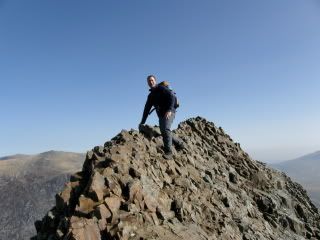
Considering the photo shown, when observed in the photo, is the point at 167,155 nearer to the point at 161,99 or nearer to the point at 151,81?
the point at 161,99

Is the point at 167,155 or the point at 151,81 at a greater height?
the point at 151,81

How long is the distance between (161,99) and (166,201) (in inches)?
260

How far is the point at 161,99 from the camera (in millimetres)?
20672

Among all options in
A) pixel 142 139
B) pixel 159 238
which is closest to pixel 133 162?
pixel 142 139

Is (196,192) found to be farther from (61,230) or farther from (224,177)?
(61,230)

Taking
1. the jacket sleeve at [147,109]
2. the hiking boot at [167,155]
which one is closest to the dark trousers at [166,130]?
the hiking boot at [167,155]

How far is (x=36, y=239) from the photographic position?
51.2ft

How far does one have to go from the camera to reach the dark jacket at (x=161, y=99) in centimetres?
2044

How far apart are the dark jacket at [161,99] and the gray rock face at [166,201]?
2046 millimetres

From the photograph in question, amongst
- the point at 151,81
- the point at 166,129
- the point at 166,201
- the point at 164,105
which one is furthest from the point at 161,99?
the point at 166,201

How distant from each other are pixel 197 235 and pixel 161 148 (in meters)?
7.78

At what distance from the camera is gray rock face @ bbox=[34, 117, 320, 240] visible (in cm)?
1348

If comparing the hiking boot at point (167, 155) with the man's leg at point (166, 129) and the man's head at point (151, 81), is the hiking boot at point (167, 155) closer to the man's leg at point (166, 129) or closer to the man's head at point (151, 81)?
the man's leg at point (166, 129)

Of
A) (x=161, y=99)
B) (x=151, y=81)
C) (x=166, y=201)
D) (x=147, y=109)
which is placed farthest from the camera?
(x=147, y=109)
